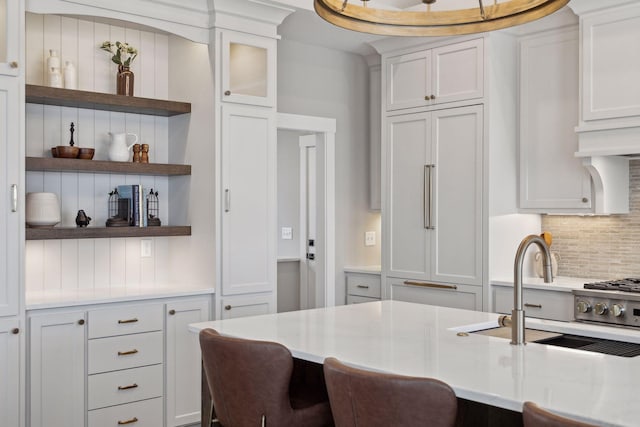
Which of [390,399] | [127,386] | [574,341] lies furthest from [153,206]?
[390,399]

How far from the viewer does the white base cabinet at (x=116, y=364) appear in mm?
3613

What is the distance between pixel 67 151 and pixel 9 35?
72 centimetres

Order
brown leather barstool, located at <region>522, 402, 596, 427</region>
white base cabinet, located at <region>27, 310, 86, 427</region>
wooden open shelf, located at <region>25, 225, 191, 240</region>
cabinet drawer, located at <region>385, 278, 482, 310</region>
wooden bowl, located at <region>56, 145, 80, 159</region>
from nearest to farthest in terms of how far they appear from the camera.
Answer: brown leather barstool, located at <region>522, 402, 596, 427</region> → white base cabinet, located at <region>27, 310, 86, 427</region> → wooden open shelf, located at <region>25, 225, 191, 240</region> → wooden bowl, located at <region>56, 145, 80, 159</region> → cabinet drawer, located at <region>385, 278, 482, 310</region>

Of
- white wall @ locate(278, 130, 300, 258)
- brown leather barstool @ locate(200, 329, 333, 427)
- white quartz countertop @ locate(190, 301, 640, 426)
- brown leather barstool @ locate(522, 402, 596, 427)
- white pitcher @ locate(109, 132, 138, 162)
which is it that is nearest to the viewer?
brown leather barstool @ locate(522, 402, 596, 427)

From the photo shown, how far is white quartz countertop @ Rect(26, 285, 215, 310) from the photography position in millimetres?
3637

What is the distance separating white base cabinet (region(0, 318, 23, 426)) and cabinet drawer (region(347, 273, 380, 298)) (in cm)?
264

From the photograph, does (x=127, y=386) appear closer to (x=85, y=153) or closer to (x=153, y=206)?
(x=153, y=206)

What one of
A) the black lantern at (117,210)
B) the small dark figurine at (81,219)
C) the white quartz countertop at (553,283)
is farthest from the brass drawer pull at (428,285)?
the small dark figurine at (81,219)

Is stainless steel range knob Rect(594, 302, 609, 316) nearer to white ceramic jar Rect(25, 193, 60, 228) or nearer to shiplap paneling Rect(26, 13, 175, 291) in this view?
shiplap paneling Rect(26, 13, 175, 291)

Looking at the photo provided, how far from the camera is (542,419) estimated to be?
1.56 metres

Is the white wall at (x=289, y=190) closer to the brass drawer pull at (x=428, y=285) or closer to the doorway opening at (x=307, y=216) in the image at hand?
the doorway opening at (x=307, y=216)

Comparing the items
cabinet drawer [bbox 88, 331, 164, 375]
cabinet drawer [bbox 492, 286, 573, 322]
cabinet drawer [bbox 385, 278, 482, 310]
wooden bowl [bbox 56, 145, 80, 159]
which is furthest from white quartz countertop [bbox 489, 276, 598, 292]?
wooden bowl [bbox 56, 145, 80, 159]

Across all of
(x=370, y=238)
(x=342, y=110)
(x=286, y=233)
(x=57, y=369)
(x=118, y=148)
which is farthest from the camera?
(x=286, y=233)

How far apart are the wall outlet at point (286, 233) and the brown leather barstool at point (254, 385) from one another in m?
4.14
